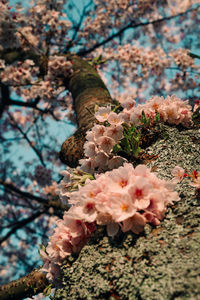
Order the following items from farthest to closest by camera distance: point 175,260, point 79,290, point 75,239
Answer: point 75,239, point 79,290, point 175,260

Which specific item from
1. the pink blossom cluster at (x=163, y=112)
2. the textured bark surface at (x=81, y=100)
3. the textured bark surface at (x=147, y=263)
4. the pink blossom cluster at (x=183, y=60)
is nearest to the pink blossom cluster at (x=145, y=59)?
the pink blossom cluster at (x=183, y=60)

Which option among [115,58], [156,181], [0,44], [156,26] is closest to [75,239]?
[156,181]

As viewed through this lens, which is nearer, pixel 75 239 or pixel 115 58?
pixel 75 239

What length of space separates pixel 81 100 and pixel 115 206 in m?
1.92

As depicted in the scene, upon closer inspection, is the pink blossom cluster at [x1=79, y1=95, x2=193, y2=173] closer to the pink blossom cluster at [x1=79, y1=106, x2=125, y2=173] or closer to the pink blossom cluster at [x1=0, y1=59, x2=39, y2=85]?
the pink blossom cluster at [x1=79, y1=106, x2=125, y2=173]

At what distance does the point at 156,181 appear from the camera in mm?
1120

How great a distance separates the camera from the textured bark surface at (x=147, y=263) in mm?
814

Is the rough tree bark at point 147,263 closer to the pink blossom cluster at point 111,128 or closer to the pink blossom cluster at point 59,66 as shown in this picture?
the pink blossom cluster at point 111,128

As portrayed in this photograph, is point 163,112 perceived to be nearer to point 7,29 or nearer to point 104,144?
point 104,144

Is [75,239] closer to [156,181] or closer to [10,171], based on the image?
[156,181]

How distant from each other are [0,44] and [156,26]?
8160mm

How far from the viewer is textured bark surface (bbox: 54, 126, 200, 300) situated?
0.81 m

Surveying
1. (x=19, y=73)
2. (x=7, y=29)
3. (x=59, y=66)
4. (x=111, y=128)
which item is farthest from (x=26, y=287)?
(x=19, y=73)

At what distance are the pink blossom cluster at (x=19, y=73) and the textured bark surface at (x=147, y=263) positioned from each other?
466 cm
